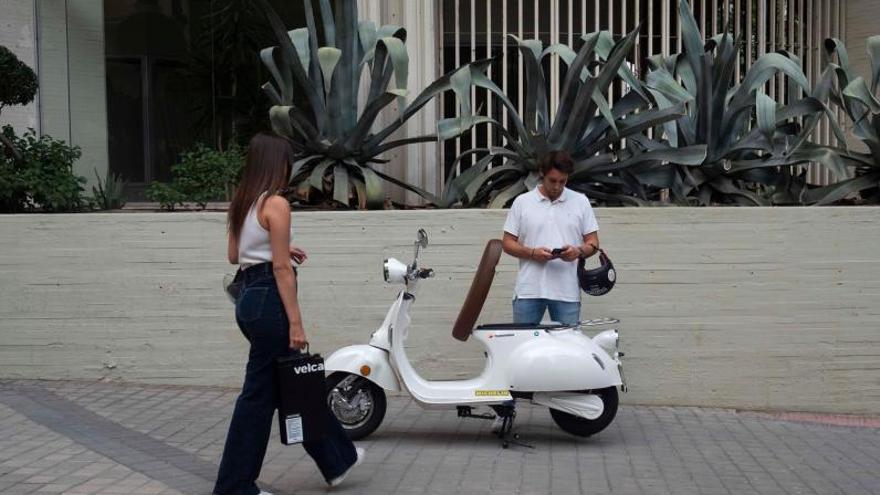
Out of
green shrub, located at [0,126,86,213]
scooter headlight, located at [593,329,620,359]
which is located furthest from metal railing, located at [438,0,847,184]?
scooter headlight, located at [593,329,620,359]

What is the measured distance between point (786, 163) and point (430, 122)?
2930 mm

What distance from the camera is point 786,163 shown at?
8758 millimetres

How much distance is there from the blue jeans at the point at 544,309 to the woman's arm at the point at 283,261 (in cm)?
210

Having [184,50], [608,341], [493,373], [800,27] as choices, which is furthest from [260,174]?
[800,27]

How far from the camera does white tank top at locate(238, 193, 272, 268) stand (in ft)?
17.8

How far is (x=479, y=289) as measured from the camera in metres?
6.85

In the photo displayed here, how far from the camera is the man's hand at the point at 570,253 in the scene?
273 inches

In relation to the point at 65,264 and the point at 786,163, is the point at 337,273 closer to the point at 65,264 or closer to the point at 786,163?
the point at 65,264

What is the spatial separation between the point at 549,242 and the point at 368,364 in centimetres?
137

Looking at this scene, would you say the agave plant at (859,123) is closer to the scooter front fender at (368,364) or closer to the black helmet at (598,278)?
the black helmet at (598,278)

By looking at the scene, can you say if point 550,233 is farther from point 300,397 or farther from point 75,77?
→ point 75,77

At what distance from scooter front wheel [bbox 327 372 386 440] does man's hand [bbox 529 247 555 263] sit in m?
1.25

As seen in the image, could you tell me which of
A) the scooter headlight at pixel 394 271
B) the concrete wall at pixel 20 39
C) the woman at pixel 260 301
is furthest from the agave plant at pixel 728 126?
the concrete wall at pixel 20 39

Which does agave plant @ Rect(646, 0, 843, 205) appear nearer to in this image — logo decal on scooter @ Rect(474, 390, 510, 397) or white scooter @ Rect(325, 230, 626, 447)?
white scooter @ Rect(325, 230, 626, 447)
